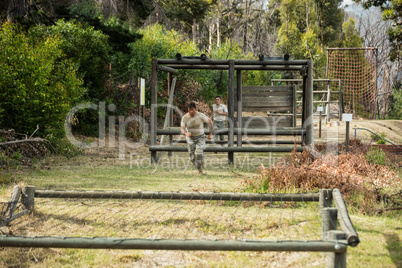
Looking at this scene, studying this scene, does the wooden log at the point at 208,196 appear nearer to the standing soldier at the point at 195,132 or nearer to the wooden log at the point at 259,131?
the standing soldier at the point at 195,132

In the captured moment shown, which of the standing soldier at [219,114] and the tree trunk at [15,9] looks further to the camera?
the tree trunk at [15,9]

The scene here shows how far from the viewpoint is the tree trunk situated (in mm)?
16016

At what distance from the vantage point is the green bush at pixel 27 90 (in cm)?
1090

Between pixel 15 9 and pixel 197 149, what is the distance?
10.2 metres

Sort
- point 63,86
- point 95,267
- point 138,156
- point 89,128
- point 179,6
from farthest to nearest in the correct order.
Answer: point 179,6
point 89,128
point 138,156
point 63,86
point 95,267

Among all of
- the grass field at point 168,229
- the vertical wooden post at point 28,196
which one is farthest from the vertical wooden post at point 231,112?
the vertical wooden post at point 28,196

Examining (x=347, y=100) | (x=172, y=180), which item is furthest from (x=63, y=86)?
(x=347, y=100)

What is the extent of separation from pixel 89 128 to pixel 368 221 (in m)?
13.2

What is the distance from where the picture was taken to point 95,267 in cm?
453

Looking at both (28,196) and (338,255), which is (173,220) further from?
(338,255)

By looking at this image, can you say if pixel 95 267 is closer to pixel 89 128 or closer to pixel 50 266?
pixel 50 266

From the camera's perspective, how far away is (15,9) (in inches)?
635

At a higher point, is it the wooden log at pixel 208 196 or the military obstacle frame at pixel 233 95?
the military obstacle frame at pixel 233 95

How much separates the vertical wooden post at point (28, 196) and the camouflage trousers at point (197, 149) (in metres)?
4.44
